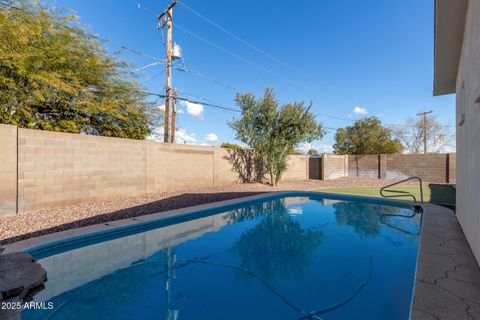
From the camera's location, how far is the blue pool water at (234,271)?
7.80 ft

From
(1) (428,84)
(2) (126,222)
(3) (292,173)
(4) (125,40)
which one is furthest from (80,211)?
(3) (292,173)

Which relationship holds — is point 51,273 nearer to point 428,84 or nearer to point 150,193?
point 150,193

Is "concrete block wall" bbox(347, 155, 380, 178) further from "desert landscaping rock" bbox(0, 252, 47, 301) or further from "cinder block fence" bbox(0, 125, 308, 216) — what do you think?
"desert landscaping rock" bbox(0, 252, 47, 301)

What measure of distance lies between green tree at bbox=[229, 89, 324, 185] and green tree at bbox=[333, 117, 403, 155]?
10784 mm

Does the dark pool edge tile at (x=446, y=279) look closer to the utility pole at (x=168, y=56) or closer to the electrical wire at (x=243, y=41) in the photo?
the utility pole at (x=168, y=56)

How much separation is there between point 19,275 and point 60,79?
6.33 metres

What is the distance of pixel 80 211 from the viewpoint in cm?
520

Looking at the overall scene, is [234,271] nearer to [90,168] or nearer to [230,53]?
[90,168]

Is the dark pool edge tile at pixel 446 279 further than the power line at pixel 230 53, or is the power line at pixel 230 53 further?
the power line at pixel 230 53

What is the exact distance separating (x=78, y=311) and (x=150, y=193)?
5529 millimetres

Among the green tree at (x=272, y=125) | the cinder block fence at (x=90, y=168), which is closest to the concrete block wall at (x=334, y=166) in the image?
the green tree at (x=272, y=125)

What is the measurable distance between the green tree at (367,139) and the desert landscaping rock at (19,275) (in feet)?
70.4

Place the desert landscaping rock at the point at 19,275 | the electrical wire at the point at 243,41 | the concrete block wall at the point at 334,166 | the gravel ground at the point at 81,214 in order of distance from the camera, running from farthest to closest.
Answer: the concrete block wall at the point at 334,166 < the electrical wire at the point at 243,41 < the gravel ground at the point at 81,214 < the desert landscaping rock at the point at 19,275

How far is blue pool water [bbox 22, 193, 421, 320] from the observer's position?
238 cm
